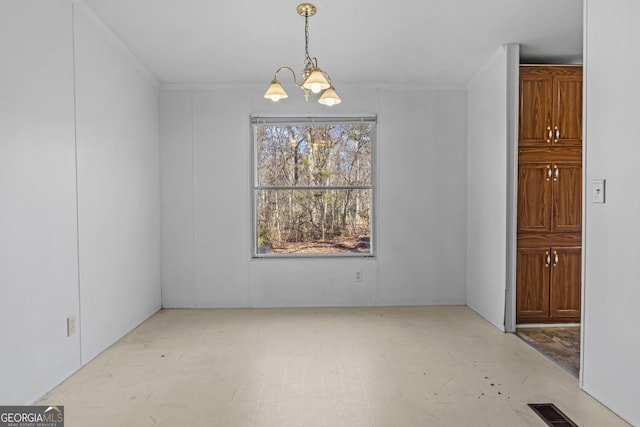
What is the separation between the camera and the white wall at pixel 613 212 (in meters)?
2.30

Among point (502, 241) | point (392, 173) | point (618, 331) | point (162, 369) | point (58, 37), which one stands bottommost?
point (162, 369)

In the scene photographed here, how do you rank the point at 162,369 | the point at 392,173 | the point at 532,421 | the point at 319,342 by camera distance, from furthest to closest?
the point at 392,173
the point at 319,342
the point at 162,369
the point at 532,421

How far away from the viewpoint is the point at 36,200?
8.66 ft

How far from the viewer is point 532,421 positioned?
235 cm

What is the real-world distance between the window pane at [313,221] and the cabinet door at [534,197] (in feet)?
5.35

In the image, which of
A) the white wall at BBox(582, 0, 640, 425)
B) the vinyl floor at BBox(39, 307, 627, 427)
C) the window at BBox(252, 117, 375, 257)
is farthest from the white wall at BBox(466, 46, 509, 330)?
the white wall at BBox(582, 0, 640, 425)

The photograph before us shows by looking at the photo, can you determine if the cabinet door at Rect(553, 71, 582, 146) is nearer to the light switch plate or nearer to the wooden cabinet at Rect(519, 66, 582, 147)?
the wooden cabinet at Rect(519, 66, 582, 147)

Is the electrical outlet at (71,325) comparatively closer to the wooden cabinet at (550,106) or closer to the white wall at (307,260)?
the white wall at (307,260)

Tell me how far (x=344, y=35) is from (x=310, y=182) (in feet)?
5.75

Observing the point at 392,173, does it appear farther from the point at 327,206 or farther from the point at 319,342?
the point at 319,342

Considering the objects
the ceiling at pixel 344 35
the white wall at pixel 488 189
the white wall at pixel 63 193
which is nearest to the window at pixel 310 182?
the ceiling at pixel 344 35

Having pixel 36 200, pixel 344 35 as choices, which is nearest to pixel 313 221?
pixel 344 35

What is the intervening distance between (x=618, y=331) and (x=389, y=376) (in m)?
1.37

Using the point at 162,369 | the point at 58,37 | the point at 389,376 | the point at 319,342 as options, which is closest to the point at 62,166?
the point at 58,37
